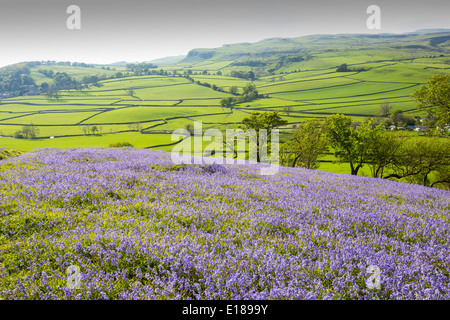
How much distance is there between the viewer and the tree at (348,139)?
4055 centimetres

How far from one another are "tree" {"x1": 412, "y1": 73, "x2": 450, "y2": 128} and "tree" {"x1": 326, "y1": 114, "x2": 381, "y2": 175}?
566 inches

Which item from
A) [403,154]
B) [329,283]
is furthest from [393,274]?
[403,154]

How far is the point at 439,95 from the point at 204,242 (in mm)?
30882

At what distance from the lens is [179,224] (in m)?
5.80

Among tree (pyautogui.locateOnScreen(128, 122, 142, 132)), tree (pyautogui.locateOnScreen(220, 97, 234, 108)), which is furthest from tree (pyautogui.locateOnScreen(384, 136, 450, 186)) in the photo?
tree (pyautogui.locateOnScreen(220, 97, 234, 108))

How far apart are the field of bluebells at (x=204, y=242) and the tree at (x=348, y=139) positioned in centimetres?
3622

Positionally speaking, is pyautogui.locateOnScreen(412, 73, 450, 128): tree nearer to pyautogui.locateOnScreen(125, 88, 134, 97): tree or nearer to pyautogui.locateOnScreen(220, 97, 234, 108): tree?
pyautogui.locateOnScreen(220, 97, 234, 108): tree

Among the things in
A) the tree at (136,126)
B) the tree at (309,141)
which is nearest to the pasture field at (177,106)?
the tree at (136,126)

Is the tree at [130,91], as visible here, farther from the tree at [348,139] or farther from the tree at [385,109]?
the tree at [348,139]

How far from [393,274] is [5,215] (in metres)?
8.20

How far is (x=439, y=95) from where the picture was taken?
80.9 feet

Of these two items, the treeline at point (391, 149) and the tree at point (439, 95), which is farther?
the treeline at point (391, 149)

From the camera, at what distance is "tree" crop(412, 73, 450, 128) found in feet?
80.1
